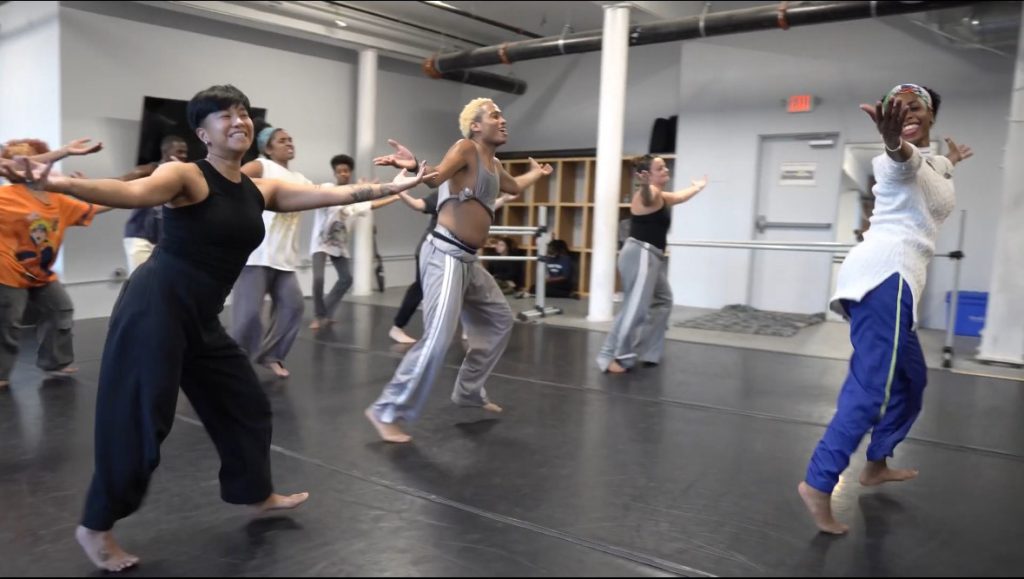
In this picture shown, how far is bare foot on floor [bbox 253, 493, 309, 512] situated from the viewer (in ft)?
7.43

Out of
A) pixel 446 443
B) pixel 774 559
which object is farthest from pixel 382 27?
pixel 774 559

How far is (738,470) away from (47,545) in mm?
2311

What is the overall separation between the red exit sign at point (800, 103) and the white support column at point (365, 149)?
4641 millimetres

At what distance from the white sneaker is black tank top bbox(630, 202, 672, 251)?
78.7 inches

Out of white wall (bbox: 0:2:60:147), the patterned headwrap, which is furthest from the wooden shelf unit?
the patterned headwrap

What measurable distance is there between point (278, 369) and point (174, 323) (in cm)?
250

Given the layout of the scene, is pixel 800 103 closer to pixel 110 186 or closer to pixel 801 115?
pixel 801 115

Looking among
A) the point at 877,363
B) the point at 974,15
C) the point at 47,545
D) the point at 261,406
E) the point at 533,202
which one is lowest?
the point at 47,545

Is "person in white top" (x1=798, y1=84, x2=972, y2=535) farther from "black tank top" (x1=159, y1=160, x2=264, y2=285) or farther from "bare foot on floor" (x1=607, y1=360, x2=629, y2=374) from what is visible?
"bare foot on floor" (x1=607, y1=360, x2=629, y2=374)

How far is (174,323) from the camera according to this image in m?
1.91

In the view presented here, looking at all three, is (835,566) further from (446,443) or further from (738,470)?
(446,443)

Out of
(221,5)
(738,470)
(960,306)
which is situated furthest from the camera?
(221,5)

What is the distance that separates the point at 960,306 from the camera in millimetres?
6531

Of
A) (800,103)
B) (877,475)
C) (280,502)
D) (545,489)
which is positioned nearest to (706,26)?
(800,103)
